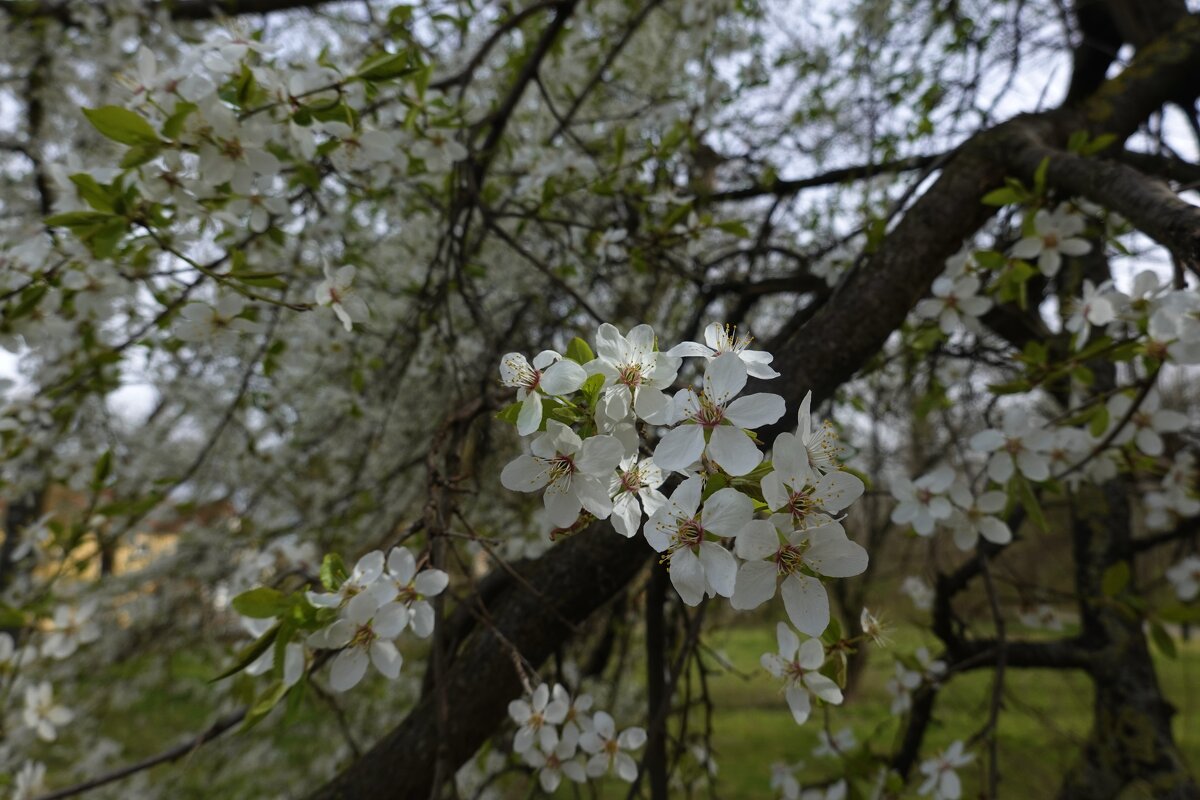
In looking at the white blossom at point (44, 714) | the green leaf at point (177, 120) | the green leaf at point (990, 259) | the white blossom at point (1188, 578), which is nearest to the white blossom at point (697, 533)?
the green leaf at point (177, 120)

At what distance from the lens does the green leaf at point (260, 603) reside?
0.68 metres

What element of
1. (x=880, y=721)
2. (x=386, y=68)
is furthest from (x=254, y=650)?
(x=880, y=721)

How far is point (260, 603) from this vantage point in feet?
2.25

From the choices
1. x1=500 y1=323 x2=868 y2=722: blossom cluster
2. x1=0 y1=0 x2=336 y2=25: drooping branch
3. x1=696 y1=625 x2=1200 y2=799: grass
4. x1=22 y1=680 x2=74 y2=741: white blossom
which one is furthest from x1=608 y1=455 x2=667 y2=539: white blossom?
x1=696 y1=625 x2=1200 y2=799: grass

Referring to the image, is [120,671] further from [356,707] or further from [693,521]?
[693,521]

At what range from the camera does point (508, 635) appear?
101 cm

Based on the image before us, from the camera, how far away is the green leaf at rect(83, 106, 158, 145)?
85cm

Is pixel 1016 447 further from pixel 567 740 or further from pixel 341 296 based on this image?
pixel 341 296

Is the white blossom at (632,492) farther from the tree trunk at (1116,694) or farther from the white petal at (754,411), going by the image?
the tree trunk at (1116,694)

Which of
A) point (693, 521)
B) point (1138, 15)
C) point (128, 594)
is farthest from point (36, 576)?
point (1138, 15)

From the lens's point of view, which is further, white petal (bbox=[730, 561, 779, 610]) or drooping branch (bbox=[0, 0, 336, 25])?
drooping branch (bbox=[0, 0, 336, 25])

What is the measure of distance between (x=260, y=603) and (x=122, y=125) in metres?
0.63

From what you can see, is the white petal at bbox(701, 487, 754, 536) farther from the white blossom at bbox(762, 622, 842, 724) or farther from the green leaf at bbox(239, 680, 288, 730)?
the green leaf at bbox(239, 680, 288, 730)

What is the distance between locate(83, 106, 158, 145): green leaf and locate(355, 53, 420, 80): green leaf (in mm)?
283
